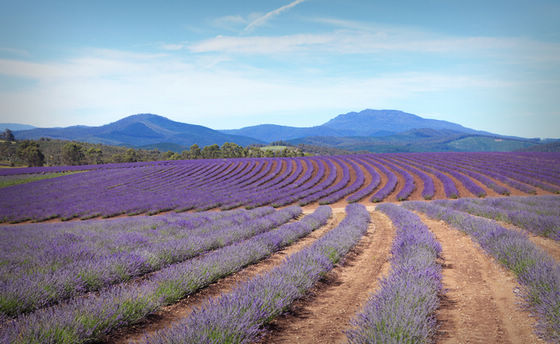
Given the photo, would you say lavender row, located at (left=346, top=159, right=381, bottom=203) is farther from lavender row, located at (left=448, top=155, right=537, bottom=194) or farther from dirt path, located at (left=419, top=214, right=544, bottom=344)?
dirt path, located at (left=419, top=214, right=544, bottom=344)

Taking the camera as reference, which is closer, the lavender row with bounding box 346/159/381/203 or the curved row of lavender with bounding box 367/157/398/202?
the curved row of lavender with bounding box 367/157/398/202

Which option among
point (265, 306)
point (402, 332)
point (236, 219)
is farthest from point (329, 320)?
point (236, 219)

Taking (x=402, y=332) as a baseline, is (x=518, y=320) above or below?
below

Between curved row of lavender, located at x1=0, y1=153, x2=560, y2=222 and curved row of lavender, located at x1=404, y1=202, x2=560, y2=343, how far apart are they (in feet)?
43.8

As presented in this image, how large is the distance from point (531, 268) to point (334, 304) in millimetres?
2988

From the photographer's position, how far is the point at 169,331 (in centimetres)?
265

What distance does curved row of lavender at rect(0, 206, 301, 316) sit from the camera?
376cm

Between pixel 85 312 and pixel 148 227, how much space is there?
612 centimetres

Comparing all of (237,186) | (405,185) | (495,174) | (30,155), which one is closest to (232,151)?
(30,155)

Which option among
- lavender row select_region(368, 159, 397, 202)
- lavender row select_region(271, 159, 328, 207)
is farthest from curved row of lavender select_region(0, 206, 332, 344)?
lavender row select_region(368, 159, 397, 202)

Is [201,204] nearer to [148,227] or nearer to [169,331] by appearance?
[148,227]

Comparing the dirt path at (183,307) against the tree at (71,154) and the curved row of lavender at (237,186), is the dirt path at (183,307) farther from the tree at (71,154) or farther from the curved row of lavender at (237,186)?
the tree at (71,154)

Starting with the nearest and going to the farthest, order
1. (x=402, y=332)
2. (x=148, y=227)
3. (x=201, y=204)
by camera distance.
A: (x=402, y=332) → (x=148, y=227) → (x=201, y=204)

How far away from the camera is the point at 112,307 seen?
10.7ft
